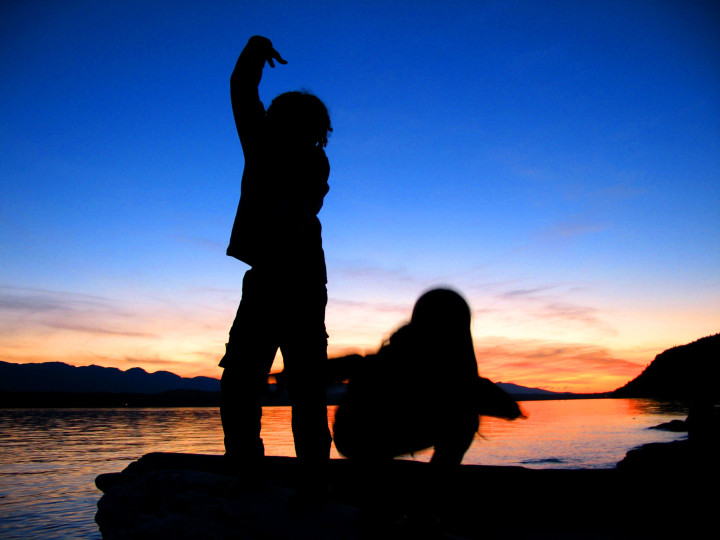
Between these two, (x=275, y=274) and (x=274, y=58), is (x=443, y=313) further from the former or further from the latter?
(x=274, y=58)

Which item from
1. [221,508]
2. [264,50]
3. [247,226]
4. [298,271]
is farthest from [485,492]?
[264,50]

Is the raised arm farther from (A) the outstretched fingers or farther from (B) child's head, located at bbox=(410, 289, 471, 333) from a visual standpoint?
(B) child's head, located at bbox=(410, 289, 471, 333)

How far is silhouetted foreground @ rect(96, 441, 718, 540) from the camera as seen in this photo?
221cm

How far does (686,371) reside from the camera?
271 ft

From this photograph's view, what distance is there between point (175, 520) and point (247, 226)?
5.78 ft

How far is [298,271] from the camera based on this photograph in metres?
2.74

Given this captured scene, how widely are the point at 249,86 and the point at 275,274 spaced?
124 centimetres

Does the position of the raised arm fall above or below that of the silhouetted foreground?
above

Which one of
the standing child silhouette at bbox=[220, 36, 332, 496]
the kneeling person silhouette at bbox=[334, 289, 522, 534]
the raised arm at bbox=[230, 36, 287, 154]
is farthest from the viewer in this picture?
the raised arm at bbox=[230, 36, 287, 154]

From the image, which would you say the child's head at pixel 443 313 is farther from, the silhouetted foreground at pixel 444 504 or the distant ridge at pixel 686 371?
the distant ridge at pixel 686 371

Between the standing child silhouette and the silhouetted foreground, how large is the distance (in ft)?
1.05

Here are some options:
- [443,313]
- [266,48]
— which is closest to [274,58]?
[266,48]

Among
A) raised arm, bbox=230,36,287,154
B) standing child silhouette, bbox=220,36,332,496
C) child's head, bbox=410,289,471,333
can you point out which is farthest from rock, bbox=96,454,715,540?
raised arm, bbox=230,36,287,154

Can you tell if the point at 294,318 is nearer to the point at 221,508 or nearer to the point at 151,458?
the point at 221,508
